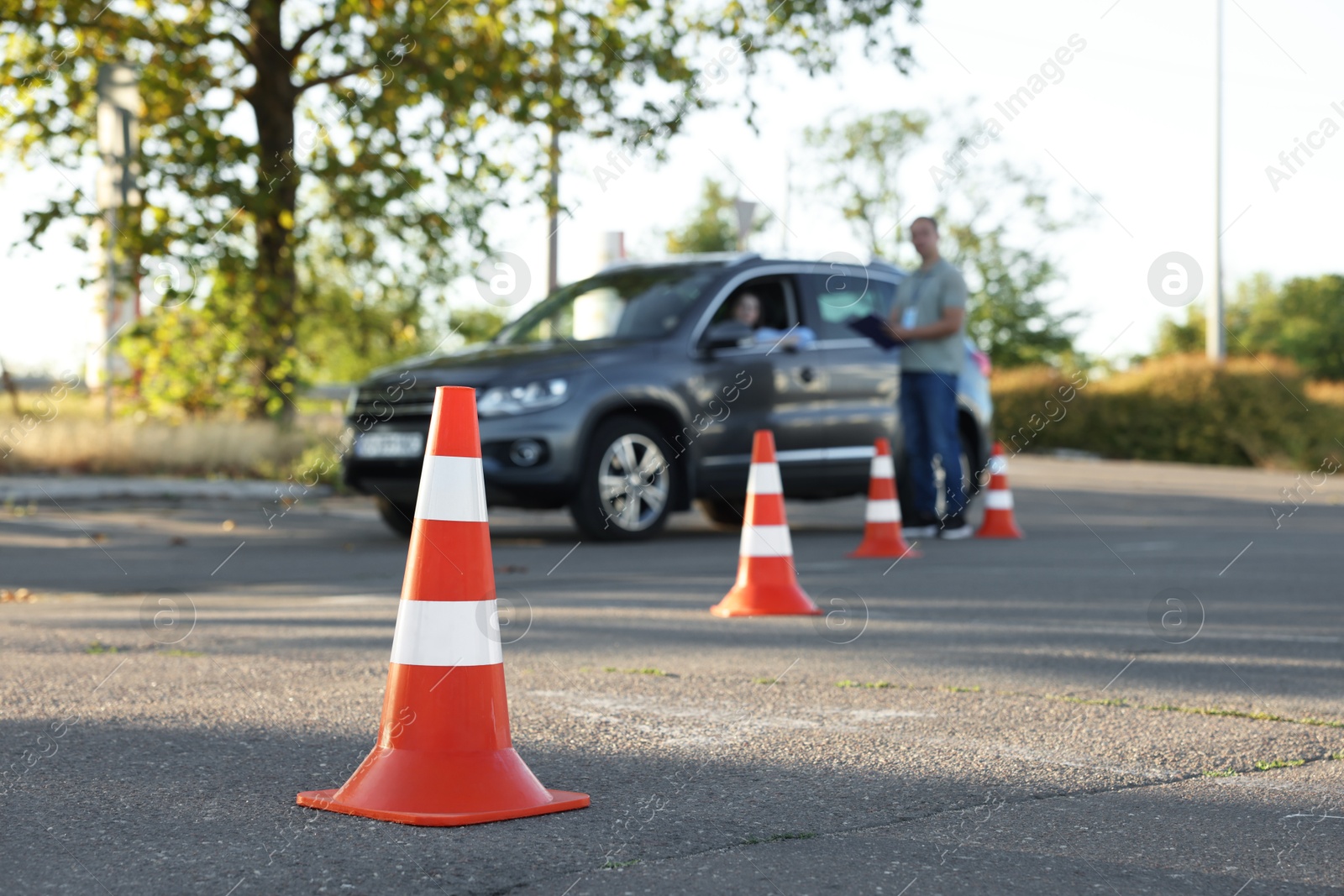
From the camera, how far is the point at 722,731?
4082 millimetres

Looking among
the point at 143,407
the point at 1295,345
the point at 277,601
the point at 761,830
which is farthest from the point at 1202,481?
the point at 1295,345

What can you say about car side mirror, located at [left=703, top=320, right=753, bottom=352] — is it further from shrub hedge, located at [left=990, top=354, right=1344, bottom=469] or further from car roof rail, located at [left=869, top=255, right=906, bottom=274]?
shrub hedge, located at [left=990, top=354, right=1344, bottom=469]

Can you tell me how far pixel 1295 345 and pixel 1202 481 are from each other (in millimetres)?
44474

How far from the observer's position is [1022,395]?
33.5 metres

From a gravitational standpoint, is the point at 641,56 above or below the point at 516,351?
above

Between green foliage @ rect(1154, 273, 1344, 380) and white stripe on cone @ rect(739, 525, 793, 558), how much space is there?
160 ft

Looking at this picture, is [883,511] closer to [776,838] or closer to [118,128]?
[776,838]

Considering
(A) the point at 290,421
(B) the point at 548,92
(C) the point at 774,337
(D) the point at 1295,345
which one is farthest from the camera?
(D) the point at 1295,345

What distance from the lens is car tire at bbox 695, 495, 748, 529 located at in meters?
11.5

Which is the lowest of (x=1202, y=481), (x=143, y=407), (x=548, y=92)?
(x=1202, y=481)

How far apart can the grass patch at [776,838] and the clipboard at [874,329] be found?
7741 mm

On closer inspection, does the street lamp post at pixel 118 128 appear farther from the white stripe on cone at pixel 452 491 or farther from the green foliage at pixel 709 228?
the green foliage at pixel 709 228

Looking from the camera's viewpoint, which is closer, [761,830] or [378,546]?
[761,830]

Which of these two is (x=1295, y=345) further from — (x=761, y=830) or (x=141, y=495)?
(x=761, y=830)
